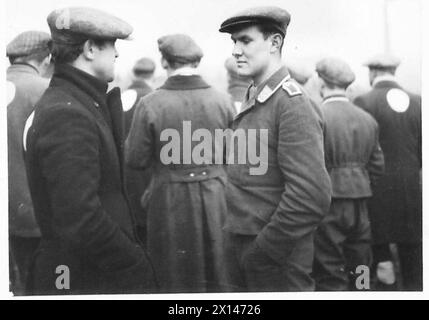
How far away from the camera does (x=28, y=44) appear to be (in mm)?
3123

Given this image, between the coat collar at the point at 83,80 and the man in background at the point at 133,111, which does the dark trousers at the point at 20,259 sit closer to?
the man in background at the point at 133,111

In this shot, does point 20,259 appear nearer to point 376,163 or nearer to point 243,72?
point 243,72

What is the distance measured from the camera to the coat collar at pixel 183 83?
312cm

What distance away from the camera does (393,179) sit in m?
3.22

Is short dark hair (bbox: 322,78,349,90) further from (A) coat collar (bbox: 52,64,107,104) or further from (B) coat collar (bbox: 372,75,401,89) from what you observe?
(A) coat collar (bbox: 52,64,107,104)

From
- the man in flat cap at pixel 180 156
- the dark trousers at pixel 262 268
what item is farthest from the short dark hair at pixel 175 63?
the dark trousers at pixel 262 268

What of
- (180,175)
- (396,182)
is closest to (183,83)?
(180,175)

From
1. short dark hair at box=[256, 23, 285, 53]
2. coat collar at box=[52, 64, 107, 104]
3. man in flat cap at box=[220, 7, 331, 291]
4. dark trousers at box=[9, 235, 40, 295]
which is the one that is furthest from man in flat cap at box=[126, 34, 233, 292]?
dark trousers at box=[9, 235, 40, 295]

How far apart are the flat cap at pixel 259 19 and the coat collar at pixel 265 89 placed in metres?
0.21

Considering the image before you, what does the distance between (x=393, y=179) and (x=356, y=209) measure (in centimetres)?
24
